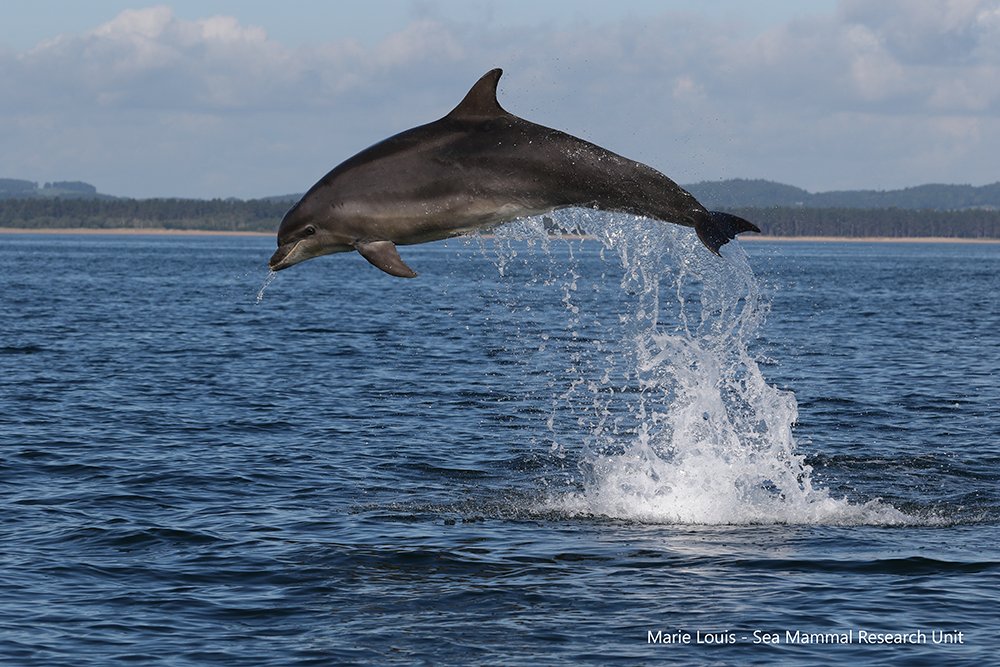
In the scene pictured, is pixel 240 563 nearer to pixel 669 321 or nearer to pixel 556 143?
pixel 556 143

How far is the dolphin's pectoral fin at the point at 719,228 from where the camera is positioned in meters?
11.3

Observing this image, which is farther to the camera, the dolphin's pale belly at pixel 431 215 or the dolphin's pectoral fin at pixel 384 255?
the dolphin's pale belly at pixel 431 215

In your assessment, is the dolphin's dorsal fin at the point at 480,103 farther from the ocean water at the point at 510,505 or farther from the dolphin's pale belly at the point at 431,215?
the ocean water at the point at 510,505

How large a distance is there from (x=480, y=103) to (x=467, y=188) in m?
0.95

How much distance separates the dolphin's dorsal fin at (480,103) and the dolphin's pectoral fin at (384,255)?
4.77 feet

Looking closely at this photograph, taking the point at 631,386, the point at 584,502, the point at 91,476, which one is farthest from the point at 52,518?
the point at 631,386

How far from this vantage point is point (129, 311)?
200 feet

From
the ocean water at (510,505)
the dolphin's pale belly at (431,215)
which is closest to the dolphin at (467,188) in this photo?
the dolphin's pale belly at (431,215)

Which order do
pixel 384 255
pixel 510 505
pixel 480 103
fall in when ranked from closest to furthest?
pixel 384 255 → pixel 480 103 → pixel 510 505

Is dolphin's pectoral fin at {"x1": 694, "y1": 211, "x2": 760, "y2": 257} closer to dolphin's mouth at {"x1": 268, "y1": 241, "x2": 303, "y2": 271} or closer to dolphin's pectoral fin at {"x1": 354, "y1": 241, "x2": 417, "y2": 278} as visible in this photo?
dolphin's pectoral fin at {"x1": 354, "y1": 241, "x2": 417, "y2": 278}

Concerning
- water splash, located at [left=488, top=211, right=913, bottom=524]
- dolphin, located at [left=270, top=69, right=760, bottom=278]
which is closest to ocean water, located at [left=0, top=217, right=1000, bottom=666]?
water splash, located at [left=488, top=211, right=913, bottom=524]

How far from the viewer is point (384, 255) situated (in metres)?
10.9

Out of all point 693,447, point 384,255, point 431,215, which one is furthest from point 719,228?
point 693,447

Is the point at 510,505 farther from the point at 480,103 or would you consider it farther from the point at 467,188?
the point at 480,103
